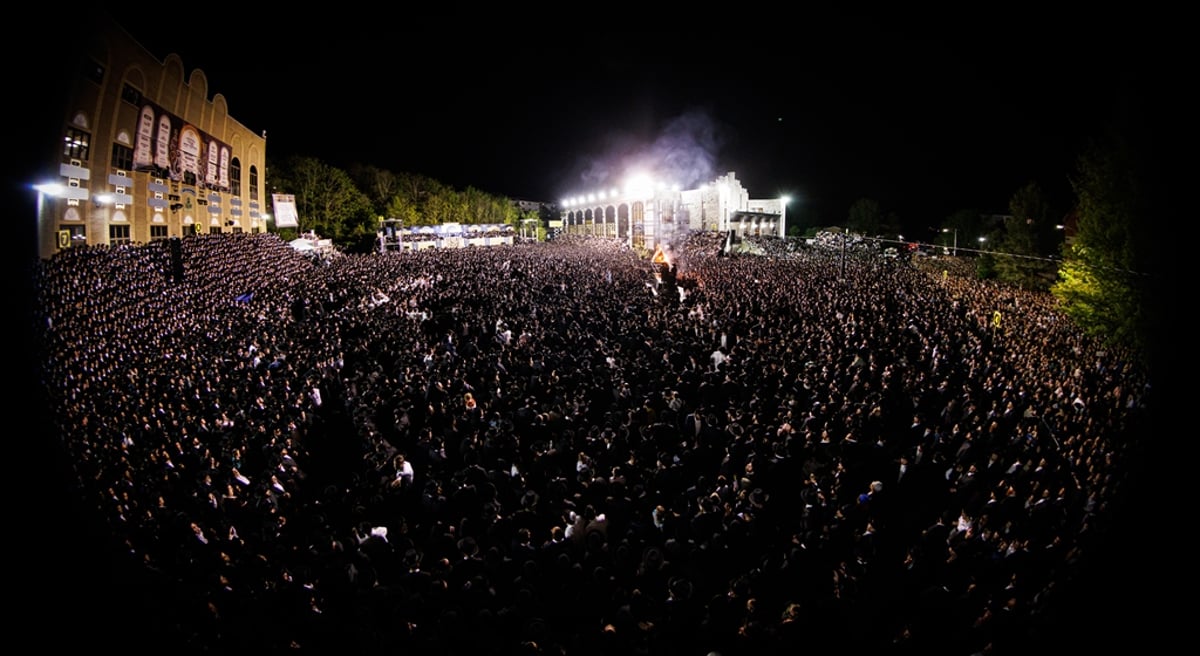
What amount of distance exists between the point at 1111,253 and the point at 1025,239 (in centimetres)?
1089

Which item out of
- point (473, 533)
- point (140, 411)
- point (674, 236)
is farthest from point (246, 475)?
point (674, 236)

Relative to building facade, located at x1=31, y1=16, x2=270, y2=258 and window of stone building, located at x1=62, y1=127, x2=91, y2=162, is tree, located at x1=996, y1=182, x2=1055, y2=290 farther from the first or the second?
window of stone building, located at x1=62, y1=127, x2=91, y2=162

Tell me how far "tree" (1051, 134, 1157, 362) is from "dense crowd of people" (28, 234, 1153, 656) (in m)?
2.58

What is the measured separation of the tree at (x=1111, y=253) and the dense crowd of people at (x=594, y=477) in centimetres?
258

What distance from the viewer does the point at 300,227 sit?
40.7 m

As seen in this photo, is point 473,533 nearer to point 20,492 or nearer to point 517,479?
point 517,479

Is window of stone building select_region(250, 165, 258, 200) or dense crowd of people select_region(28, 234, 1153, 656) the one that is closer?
dense crowd of people select_region(28, 234, 1153, 656)

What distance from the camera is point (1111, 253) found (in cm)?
1291

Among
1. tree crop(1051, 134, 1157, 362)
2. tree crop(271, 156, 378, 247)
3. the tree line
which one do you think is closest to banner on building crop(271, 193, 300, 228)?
the tree line

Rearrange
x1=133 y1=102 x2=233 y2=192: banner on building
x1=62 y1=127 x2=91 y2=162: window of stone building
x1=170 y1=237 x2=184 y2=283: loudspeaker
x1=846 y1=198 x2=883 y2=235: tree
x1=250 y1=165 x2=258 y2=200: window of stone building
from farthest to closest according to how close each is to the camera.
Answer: x1=846 y1=198 x2=883 y2=235: tree
x1=250 y1=165 x2=258 y2=200: window of stone building
x1=133 y1=102 x2=233 y2=192: banner on building
x1=62 y1=127 x2=91 y2=162: window of stone building
x1=170 y1=237 x2=184 y2=283: loudspeaker

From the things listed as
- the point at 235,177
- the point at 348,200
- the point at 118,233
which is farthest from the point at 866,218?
the point at 118,233

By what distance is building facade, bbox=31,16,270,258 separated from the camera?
15859 millimetres

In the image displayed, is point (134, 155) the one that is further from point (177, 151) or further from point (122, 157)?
point (177, 151)

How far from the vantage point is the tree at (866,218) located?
5634cm
